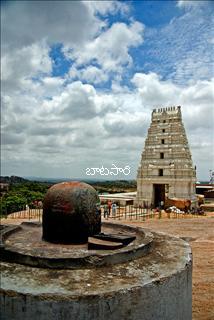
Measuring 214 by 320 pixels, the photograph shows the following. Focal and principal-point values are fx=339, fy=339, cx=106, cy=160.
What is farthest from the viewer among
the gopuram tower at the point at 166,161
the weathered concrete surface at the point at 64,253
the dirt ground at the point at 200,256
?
the gopuram tower at the point at 166,161

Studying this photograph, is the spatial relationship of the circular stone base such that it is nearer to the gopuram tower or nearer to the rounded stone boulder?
the rounded stone boulder

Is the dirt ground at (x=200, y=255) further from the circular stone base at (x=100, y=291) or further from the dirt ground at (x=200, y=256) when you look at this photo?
the circular stone base at (x=100, y=291)

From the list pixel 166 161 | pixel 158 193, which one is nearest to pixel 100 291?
pixel 166 161

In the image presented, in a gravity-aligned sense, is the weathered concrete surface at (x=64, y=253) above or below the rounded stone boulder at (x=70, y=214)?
below

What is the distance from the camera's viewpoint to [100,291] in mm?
4414

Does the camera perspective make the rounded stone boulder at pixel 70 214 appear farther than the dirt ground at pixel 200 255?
No

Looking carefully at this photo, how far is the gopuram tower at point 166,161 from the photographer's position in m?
27.0

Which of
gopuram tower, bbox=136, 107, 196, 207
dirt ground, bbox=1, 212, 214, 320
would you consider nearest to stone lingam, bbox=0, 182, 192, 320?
dirt ground, bbox=1, 212, 214, 320

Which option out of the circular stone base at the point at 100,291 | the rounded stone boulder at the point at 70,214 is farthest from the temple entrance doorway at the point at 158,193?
the circular stone base at the point at 100,291

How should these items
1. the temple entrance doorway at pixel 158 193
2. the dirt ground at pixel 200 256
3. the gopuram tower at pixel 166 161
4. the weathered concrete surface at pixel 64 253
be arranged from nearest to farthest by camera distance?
1. the weathered concrete surface at pixel 64 253
2. the dirt ground at pixel 200 256
3. the gopuram tower at pixel 166 161
4. the temple entrance doorway at pixel 158 193

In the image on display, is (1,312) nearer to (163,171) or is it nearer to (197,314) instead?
(197,314)

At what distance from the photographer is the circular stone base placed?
4.28 m

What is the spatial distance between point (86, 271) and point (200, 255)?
877 cm

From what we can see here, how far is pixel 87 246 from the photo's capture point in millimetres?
6305
